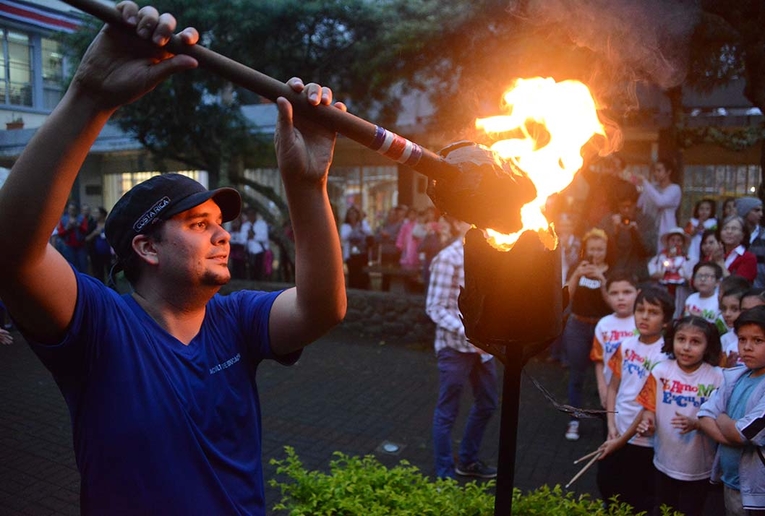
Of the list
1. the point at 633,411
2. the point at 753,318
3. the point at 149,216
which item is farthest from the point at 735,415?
the point at 149,216

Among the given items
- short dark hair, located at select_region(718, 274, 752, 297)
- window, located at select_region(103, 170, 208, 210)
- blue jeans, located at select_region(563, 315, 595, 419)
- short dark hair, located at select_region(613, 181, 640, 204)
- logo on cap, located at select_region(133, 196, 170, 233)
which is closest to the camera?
logo on cap, located at select_region(133, 196, 170, 233)

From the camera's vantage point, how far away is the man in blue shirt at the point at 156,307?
146 centimetres

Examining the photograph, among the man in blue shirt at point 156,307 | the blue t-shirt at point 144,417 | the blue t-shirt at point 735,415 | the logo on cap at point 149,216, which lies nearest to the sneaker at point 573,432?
the blue t-shirt at point 735,415

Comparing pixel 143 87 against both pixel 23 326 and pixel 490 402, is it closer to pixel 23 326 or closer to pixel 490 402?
pixel 23 326

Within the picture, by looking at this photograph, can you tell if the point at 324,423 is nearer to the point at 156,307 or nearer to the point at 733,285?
the point at 733,285

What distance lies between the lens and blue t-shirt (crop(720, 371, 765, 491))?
3.26m

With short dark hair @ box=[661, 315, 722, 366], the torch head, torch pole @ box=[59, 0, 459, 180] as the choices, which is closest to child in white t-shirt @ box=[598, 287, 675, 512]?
short dark hair @ box=[661, 315, 722, 366]

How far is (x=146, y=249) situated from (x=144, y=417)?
600mm

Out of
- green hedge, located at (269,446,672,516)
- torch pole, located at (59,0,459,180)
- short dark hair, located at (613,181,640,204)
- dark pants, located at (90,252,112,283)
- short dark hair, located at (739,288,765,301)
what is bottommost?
green hedge, located at (269,446,672,516)

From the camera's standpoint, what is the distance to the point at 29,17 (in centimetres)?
512

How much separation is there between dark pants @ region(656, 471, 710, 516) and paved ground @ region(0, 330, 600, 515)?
1.35m

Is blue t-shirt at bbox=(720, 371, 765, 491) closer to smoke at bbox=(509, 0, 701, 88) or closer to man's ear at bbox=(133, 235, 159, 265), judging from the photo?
smoke at bbox=(509, 0, 701, 88)

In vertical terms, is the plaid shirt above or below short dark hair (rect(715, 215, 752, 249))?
below

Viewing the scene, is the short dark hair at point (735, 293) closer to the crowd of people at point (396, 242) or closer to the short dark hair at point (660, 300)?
the short dark hair at point (660, 300)
